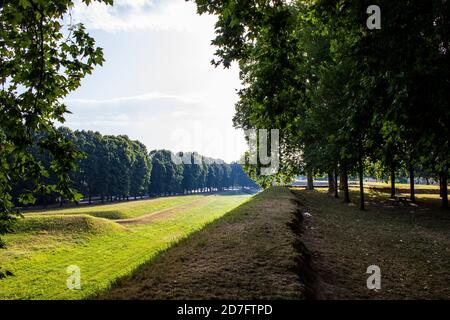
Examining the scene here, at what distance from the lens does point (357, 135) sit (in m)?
9.12

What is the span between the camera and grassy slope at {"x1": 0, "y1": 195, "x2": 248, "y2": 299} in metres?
20.1

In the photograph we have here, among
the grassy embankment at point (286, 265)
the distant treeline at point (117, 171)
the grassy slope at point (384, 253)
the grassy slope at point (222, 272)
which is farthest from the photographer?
the distant treeline at point (117, 171)

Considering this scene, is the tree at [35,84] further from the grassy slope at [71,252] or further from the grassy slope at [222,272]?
the grassy slope at [71,252]

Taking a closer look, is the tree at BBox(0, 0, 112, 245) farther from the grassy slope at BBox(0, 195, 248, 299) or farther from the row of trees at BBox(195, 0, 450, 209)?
the grassy slope at BBox(0, 195, 248, 299)

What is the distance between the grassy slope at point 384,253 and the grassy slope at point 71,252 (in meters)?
6.72

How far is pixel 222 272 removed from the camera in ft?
25.9

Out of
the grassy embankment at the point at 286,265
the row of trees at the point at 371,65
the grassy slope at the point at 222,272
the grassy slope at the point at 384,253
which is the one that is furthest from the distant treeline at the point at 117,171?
the row of trees at the point at 371,65

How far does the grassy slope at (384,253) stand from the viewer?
347 inches

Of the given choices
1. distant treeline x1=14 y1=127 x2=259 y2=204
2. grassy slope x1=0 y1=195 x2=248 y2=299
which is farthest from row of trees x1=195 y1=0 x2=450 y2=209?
distant treeline x1=14 y1=127 x2=259 y2=204

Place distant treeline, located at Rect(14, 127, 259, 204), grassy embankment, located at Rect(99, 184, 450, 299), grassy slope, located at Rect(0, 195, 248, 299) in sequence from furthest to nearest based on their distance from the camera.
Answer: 1. distant treeline, located at Rect(14, 127, 259, 204)
2. grassy slope, located at Rect(0, 195, 248, 299)
3. grassy embankment, located at Rect(99, 184, 450, 299)

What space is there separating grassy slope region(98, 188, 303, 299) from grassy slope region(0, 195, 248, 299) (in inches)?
172

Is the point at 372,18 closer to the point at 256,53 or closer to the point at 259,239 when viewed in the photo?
the point at 256,53

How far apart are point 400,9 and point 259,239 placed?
26.5 ft
